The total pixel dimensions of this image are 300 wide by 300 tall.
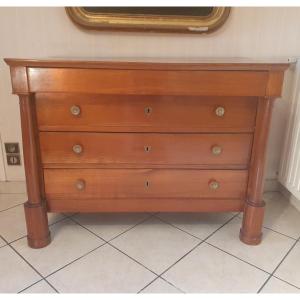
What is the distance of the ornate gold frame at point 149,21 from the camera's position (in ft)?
4.63

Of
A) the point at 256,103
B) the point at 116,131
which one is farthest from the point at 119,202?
the point at 256,103

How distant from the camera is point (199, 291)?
3.43 ft

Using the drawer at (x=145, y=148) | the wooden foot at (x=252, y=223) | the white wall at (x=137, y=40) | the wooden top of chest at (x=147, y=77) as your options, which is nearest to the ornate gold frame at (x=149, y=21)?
the white wall at (x=137, y=40)

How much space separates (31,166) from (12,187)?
0.67m

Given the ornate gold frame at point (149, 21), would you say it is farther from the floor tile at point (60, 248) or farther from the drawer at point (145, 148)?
the floor tile at point (60, 248)

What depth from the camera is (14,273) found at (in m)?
1.12

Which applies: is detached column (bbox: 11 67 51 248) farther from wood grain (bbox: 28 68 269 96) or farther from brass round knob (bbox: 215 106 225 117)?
brass round knob (bbox: 215 106 225 117)

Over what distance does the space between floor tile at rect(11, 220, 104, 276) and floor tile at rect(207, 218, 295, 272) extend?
56cm

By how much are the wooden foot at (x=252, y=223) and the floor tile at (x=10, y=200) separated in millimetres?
1202

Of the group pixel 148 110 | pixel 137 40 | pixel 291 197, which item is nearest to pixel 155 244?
pixel 148 110

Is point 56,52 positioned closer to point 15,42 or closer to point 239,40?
point 15,42

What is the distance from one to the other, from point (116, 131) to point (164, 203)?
382 mm

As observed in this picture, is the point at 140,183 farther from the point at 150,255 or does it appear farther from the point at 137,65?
the point at 137,65

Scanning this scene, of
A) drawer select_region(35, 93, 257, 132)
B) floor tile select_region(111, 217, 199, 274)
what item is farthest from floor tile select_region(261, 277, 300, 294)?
drawer select_region(35, 93, 257, 132)
